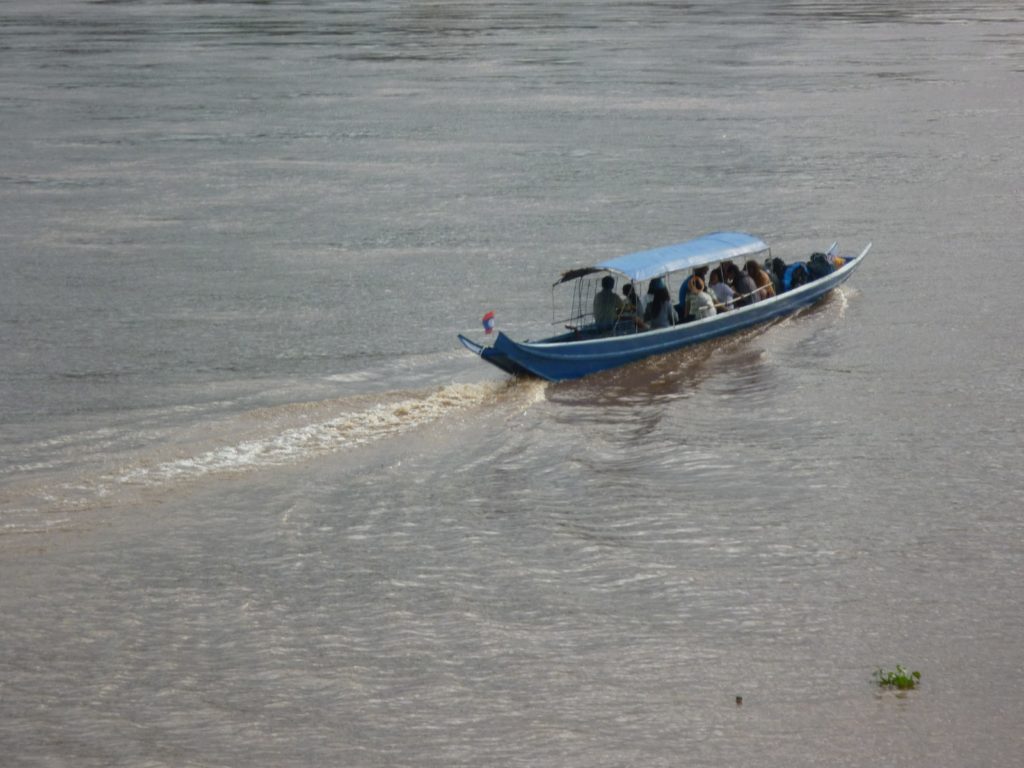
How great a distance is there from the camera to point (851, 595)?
54.6ft

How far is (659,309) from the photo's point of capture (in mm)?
26016

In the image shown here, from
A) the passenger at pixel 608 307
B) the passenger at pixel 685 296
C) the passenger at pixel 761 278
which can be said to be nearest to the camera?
the passenger at pixel 608 307

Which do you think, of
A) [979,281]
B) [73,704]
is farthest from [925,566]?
[979,281]

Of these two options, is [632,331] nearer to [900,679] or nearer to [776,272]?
[776,272]

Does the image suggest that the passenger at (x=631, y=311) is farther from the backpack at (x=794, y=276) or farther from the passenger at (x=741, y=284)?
the backpack at (x=794, y=276)

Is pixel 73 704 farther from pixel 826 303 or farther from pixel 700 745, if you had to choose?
pixel 826 303

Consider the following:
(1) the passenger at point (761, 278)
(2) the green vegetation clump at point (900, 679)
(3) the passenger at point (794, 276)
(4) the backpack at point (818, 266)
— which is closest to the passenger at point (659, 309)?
(1) the passenger at point (761, 278)

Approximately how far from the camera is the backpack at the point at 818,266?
2988 centimetres

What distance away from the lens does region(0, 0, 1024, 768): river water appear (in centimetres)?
1423

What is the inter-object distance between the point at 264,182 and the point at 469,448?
22571 mm

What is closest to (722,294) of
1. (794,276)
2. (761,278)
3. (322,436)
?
(761,278)

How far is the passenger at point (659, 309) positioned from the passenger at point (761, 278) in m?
2.89

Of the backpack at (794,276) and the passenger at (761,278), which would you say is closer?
the passenger at (761,278)

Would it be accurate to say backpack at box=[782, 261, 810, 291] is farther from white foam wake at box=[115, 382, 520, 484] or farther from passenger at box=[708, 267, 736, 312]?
white foam wake at box=[115, 382, 520, 484]
